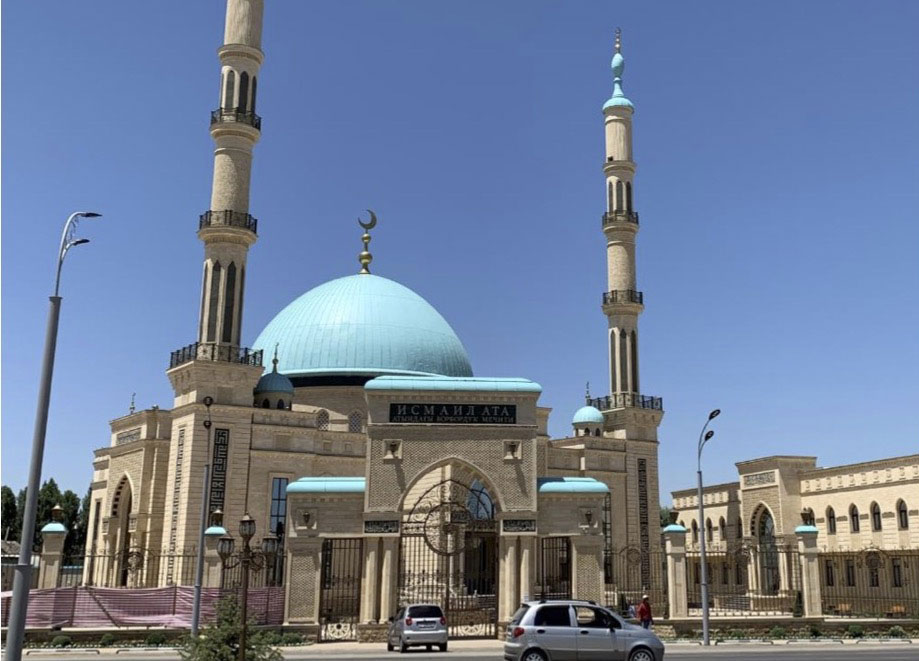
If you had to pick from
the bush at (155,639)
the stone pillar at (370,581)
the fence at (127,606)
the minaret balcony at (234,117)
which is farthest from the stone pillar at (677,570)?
→ the minaret balcony at (234,117)

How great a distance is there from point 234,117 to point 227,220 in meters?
3.98

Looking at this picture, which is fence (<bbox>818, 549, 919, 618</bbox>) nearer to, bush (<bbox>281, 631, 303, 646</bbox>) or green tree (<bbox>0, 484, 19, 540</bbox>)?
bush (<bbox>281, 631, 303, 646</bbox>)

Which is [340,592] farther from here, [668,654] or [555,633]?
[555,633]

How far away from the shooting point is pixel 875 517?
40.4 m

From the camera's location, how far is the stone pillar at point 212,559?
23875 millimetres

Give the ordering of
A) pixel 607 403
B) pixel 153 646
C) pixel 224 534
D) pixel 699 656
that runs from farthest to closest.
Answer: pixel 607 403
pixel 224 534
pixel 153 646
pixel 699 656

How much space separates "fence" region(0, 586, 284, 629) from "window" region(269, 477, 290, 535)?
9214mm

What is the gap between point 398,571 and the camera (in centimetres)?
2450

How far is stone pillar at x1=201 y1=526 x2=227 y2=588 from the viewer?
23875mm

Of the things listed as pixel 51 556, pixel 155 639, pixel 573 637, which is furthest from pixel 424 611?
pixel 51 556

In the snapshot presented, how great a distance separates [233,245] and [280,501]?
31.2 feet

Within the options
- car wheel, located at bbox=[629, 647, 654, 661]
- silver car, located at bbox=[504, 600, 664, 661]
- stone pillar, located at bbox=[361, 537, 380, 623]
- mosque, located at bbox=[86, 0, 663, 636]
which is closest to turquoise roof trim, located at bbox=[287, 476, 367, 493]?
mosque, located at bbox=[86, 0, 663, 636]

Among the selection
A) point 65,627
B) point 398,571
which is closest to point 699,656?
point 398,571

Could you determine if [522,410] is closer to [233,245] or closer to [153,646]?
[153,646]
